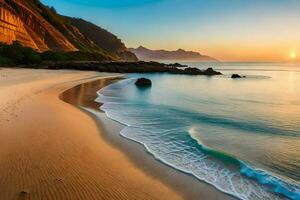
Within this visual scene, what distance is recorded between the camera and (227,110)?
19250 mm

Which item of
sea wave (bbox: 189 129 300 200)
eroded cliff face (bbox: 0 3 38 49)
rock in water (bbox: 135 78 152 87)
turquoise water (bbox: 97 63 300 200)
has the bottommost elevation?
rock in water (bbox: 135 78 152 87)

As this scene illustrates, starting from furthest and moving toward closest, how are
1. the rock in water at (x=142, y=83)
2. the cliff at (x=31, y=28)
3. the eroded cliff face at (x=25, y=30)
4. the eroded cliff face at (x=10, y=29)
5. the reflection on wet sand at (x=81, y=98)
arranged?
the cliff at (x=31, y=28) → the eroded cliff face at (x=25, y=30) → the eroded cliff face at (x=10, y=29) → the rock in water at (x=142, y=83) → the reflection on wet sand at (x=81, y=98)

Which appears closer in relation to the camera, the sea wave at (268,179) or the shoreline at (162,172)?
the shoreline at (162,172)

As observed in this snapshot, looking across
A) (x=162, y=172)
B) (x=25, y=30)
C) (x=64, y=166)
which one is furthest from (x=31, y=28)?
(x=162, y=172)

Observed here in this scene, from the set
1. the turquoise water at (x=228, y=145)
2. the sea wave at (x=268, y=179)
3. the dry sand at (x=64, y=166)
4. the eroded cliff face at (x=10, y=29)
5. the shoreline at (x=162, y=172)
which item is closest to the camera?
the dry sand at (x=64, y=166)

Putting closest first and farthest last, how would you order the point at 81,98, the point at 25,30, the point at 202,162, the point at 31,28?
1. the point at 202,162
2. the point at 81,98
3. the point at 25,30
4. the point at 31,28

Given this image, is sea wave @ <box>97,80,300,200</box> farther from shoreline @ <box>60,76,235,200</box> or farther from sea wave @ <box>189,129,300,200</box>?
shoreline @ <box>60,76,235,200</box>

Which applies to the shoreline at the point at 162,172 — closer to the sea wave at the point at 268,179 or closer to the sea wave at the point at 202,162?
the sea wave at the point at 202,162

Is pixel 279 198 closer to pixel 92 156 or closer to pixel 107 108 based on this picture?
pixel 92 156

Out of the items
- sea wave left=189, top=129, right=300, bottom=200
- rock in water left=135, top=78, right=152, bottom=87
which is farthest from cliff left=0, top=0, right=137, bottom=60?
sea wave left=189, top=129, right=300, bottom=200

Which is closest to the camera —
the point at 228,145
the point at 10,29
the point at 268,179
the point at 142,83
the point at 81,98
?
the point at 268,179

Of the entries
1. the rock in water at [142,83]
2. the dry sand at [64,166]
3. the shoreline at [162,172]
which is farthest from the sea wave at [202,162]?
the rock in water at [142,83]

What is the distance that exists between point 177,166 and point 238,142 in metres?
3.77

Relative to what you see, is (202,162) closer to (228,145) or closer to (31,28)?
(228,145)
